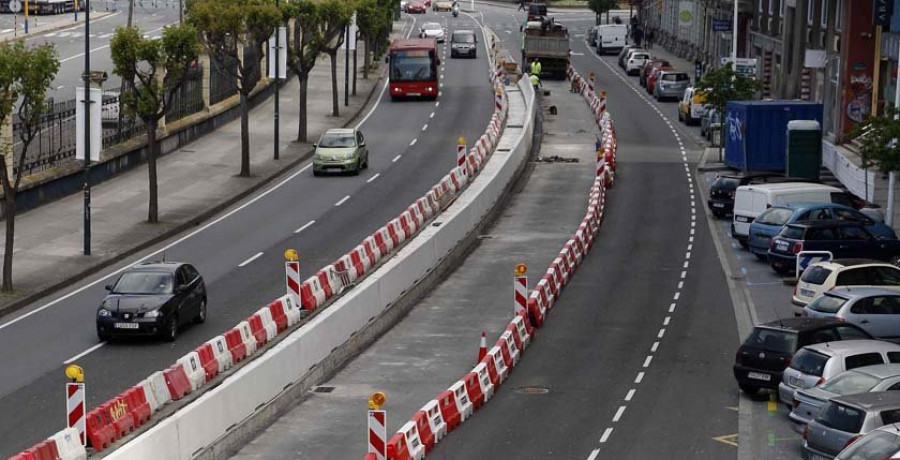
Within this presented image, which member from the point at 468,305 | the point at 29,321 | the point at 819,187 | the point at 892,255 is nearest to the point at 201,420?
the point at 29,321

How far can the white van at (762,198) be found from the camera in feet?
154

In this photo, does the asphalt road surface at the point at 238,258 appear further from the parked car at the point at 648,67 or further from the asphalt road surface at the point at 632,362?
the parked car at the point at 648,67

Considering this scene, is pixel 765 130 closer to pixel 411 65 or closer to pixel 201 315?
pixel 411 65

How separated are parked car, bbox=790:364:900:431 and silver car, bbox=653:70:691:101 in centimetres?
6176

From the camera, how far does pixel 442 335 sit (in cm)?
3581

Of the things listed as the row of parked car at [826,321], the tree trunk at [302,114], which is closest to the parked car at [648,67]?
the tree trunk at [302,114]

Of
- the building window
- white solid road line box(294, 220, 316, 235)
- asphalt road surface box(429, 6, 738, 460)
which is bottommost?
asphalt road surface box(429, 6, 738, 460)

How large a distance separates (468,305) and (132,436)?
54.2 ft

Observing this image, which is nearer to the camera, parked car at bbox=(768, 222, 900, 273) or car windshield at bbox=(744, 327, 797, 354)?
car windshield at bbox=(744, 327, 797, 354)

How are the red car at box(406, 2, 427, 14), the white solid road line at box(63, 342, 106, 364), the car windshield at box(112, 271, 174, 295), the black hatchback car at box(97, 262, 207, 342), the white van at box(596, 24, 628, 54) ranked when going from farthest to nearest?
the red car at box(406, 2, 427, 14), the white van at box(596, 24, 628, 54), the car windshield at box(112, 271, 174, 295), the black hatchback car at box(97, 262, 207, 342), the white solid road line at box(63, 342, 106, 364)

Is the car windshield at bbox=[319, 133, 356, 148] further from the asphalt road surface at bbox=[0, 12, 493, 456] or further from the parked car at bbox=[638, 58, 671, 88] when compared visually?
the parked car at bbox=[638, 58, 671, 88]

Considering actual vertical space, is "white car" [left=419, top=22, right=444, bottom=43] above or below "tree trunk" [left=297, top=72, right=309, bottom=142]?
above

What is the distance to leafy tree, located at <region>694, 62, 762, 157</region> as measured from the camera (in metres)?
65.4

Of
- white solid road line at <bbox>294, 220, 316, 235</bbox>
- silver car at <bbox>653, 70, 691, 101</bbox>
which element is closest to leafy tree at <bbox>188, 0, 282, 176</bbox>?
white solid road line at <bbox>294, 220, 316, 235</bbox>
